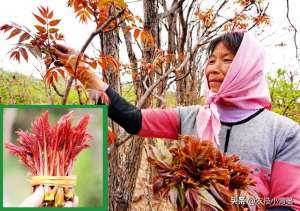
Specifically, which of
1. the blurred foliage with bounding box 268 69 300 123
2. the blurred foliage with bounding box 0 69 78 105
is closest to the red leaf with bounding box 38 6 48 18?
the blurred foliage with bounding box 0 69 78 105

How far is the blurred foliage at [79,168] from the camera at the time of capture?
44.9 inches

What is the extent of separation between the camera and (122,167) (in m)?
2.37

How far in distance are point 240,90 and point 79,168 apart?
0.60 m

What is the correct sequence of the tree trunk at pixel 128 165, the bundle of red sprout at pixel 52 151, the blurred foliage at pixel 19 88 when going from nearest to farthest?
the bundle of red sprout at pixel 52 151 < the tree trunk at pixel 128 165 < the blurred foliage at pixel 19 88

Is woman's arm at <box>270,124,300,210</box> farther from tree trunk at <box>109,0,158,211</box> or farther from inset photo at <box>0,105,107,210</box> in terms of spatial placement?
tree trunk at <box>109,0,158,211</box>

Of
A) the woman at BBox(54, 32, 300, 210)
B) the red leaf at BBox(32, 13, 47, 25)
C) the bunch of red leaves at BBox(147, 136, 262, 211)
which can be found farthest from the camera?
the woman at BBox(54, 32, 300, 210)

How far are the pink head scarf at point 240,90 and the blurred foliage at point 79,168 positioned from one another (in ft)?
1.26

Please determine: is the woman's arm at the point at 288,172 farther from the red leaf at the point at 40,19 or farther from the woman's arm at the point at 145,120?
the red leaf at the point at 40,19

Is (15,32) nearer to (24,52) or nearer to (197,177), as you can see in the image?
(24,52)

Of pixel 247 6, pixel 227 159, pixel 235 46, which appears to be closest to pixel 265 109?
Result: pixel 235 46

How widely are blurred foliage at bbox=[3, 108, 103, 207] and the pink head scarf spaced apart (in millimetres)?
384

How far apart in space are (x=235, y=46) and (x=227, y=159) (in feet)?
1.63

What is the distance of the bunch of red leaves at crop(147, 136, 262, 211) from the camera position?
1015mm

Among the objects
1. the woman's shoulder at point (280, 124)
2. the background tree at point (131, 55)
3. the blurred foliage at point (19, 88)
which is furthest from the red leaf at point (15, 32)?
the blurred foliage at point (19, 88)
